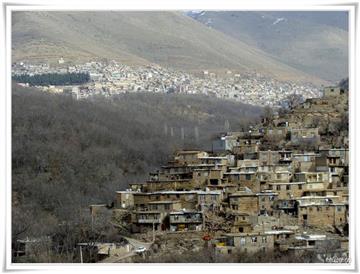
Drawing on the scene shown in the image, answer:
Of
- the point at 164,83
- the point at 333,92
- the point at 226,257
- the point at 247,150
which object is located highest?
the point at 164,83

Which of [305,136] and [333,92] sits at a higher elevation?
[333,92]

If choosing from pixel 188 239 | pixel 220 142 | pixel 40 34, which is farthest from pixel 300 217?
pixel 40 34

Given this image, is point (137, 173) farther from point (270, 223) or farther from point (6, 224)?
point (6, 224)

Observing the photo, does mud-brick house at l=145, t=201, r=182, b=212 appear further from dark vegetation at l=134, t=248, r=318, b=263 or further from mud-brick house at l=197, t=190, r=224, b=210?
dark vegetation at l=134, t=248, r=318, b=263

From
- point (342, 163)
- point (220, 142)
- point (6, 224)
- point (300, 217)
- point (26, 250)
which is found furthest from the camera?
point (220, 142)

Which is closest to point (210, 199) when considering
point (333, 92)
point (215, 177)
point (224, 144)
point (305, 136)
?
point (215, 177)

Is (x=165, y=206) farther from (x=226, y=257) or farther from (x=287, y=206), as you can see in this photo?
A: (x=226, y=257)
